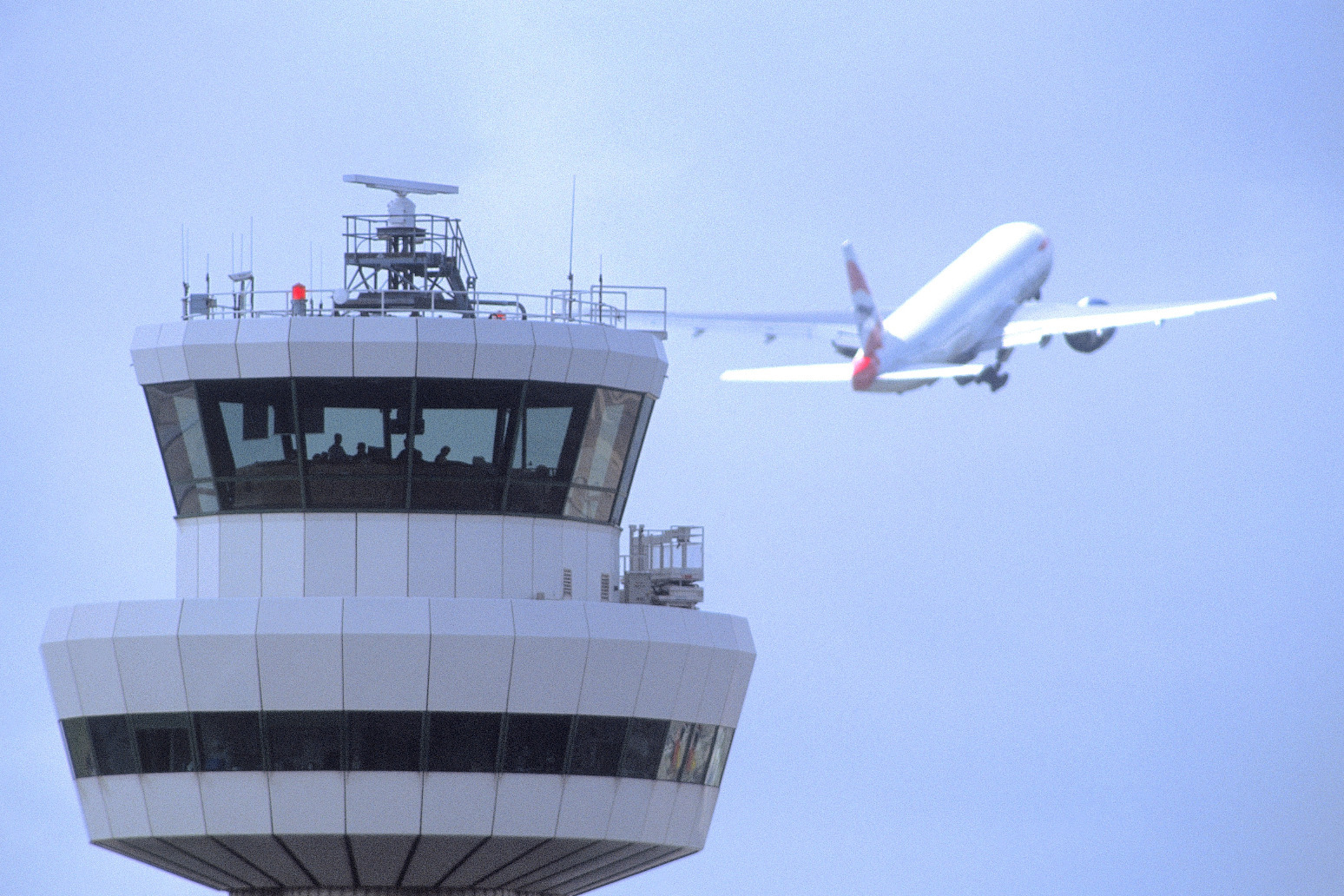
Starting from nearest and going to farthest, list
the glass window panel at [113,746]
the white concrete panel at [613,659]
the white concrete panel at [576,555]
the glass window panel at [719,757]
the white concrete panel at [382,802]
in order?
the white concrete panel at [382,802] → the white concrete panel at [613,659] → the glass window panel at [113,746] → the white concrete panel at [576,555] → the glass window panel at [719,757]

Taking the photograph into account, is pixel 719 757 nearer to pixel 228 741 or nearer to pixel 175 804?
pixel 228 741

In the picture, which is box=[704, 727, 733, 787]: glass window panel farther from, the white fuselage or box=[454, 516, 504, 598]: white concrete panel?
the white fuselage

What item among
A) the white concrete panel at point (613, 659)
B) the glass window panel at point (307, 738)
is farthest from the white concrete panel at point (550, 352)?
the glass window panel at point (307, 738)

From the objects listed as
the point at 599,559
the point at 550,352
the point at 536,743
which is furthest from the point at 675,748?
the point at 550,352

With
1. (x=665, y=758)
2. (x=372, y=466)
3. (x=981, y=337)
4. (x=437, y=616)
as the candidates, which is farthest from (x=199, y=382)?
(x=981, y=337)

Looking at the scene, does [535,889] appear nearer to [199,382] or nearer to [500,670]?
[500,670]

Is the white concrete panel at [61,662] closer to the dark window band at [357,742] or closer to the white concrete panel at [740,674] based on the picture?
the dark window band at [357,742]
